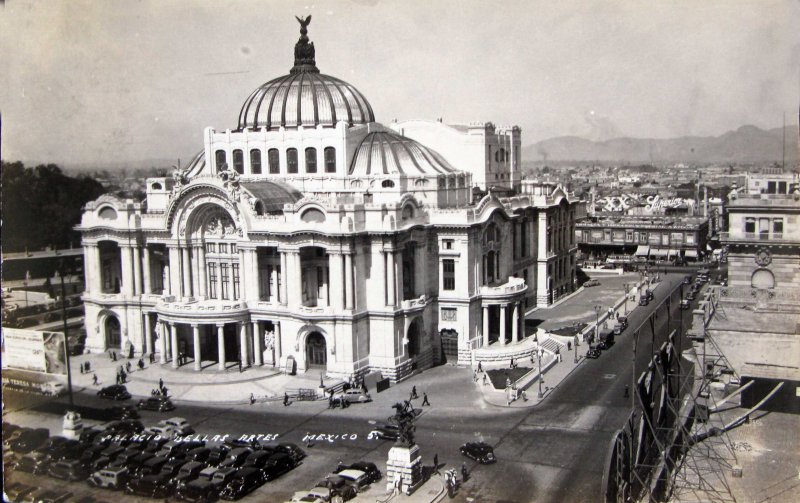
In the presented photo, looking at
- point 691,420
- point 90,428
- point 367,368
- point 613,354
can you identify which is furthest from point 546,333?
point 90,428

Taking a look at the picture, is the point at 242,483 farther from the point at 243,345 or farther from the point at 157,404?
the point at 243,345

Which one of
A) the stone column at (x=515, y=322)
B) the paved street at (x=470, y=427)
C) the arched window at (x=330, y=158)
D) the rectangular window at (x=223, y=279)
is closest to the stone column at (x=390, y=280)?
the paved street at (x=470, y=427)

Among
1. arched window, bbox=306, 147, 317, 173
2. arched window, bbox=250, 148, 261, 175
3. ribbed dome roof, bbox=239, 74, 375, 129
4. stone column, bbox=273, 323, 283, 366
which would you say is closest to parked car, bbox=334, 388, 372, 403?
stone column, bbox=273, 323, 283, 366

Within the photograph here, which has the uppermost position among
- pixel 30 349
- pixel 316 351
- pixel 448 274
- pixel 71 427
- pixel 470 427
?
pixel 448 274

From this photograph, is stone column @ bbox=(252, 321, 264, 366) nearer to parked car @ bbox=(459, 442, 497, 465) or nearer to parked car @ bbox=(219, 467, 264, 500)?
parked car @ bbox=(219, 467, 264, 500)

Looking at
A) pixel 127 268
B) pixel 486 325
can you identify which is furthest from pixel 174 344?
pixel 486 325

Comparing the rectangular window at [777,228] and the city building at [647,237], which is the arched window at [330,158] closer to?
the rectangular window at [777,228]
